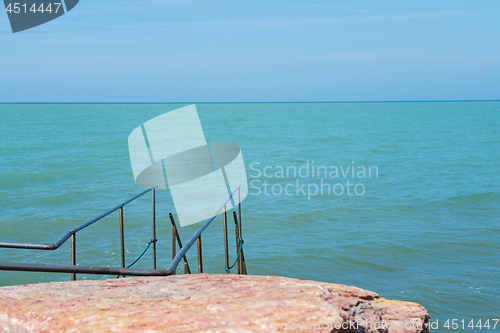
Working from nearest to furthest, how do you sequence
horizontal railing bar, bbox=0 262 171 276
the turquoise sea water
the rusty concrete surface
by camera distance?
1. the rusty concrete surface
2. horizontal railing bar, bbox=0 262 171 276
3. the turquoise sea water

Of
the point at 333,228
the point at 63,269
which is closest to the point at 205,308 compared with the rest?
the point at 63,269

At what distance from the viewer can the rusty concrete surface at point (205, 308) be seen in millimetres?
2279

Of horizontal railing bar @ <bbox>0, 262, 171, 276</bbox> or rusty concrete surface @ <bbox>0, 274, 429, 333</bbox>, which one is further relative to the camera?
horizontal railing bar @ <bbox>0, 262, 171, 276</bbox>

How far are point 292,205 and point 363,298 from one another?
9.99 metres

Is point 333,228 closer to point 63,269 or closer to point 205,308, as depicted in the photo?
point 205,308

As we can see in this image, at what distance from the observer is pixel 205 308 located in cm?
244

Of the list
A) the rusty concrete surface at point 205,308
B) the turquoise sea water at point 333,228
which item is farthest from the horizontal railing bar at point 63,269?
the turquoise sea water at point 333,228

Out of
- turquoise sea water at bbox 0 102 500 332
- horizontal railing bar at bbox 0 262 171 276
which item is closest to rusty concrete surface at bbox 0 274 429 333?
horizontal railing bar at bbox 0 262 171 276

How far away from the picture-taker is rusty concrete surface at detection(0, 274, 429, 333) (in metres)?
2.28

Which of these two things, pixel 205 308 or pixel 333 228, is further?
pixel 333 228

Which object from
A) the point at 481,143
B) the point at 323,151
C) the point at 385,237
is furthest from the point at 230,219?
the point at 481,143

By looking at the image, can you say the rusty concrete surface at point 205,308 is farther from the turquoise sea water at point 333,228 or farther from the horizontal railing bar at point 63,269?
the turquoise sea water at point 333,228

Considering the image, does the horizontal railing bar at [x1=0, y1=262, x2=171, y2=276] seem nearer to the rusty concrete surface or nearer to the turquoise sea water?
the rusty concrete surface

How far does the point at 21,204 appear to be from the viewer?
513 inches
